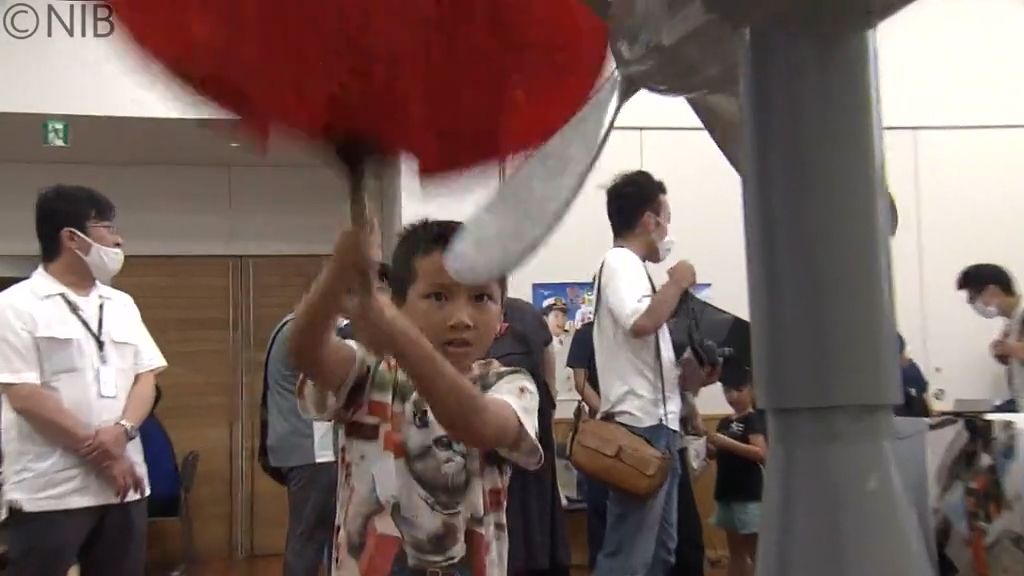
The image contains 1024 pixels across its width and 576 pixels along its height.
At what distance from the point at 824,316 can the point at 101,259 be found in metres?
1.67

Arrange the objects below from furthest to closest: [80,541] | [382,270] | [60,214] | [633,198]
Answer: [633,198], [60,214], [80,541], [382,270]

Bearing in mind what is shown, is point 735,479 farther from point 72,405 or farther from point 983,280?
point 72,405

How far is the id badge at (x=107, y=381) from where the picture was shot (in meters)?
1.72

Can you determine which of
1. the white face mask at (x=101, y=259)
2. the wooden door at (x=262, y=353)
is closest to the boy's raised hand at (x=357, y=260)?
the white face mask at (x=101, y=259)

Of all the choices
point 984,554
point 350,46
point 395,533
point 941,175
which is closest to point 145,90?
point 350,46

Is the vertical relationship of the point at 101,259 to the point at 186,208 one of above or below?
below

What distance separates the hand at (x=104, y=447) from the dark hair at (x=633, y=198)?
3.09ft

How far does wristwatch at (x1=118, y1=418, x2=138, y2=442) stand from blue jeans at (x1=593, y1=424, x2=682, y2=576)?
820mm

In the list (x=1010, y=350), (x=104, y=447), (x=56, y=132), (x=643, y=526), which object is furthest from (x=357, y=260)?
(x=56, y=132)

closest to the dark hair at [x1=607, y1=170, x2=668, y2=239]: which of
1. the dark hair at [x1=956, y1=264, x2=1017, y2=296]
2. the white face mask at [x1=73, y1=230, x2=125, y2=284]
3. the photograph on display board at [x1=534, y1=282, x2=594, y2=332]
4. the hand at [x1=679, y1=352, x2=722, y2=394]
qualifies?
the hand at [x1=679, y1=352, x2=722, y2=394]

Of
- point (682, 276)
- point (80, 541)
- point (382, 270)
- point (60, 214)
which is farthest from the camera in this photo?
point (682, 276)

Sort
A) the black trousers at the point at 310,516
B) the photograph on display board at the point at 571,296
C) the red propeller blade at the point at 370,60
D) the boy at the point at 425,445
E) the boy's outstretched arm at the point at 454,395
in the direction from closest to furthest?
the red propeller blade at the point at 370,60, the boy's outstretched arm at the point at 454,395, the boy at the point at 425,445, the black trousers at the point at 310,516, the photograph on display board at the point at 571,296

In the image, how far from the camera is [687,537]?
7.70 ft

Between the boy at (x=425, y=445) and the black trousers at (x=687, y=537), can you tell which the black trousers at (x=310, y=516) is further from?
the boy at (x=425, y=445)
